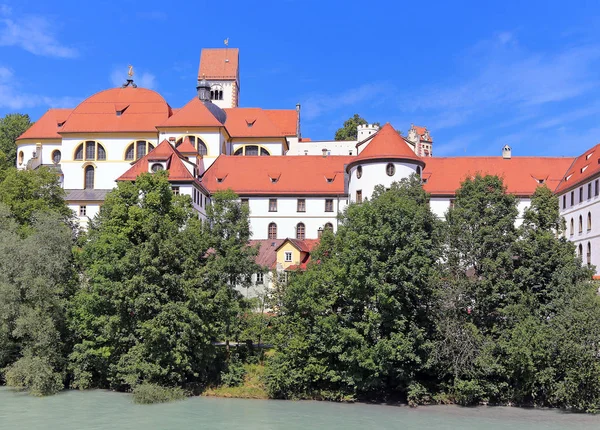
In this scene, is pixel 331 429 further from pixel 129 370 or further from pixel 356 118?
pixel 356 118

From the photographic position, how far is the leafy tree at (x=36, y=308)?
1255 inches

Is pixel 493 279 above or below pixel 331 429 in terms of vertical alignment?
above

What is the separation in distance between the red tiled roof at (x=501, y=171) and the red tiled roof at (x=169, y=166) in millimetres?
17661

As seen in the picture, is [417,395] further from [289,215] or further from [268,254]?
[289,215]

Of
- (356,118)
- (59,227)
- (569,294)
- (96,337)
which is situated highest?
(356,118)

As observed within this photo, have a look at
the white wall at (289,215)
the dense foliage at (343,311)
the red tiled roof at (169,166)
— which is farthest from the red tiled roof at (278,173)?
the dense foliage at (343,311)

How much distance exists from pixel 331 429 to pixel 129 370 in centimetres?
929

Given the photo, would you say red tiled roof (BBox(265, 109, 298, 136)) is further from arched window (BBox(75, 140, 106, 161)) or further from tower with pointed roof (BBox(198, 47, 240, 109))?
tower with pointed roof (BBox(198, 47, 240, 109))

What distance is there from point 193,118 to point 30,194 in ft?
60.6

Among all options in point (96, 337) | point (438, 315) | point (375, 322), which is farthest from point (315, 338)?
point (96, 337)

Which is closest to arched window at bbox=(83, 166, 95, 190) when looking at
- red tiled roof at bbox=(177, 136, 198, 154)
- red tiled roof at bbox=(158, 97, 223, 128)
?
red tiled roof at bbox=(158, 97, 223, 128)

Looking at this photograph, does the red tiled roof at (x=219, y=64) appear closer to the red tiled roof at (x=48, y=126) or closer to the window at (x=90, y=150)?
the red tiled roof at (x=48, y=126)

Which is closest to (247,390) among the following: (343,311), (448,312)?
(343,311)

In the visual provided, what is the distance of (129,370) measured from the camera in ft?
101
